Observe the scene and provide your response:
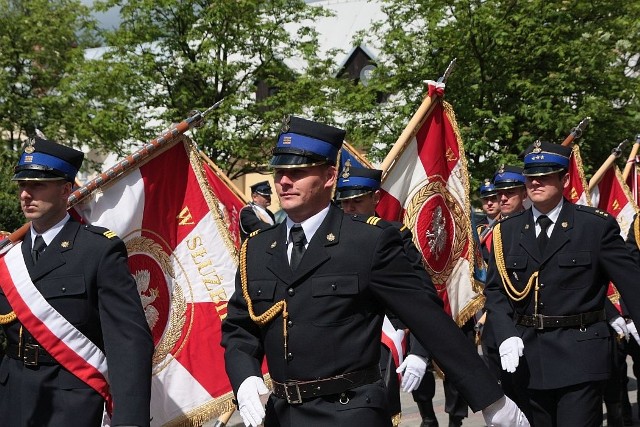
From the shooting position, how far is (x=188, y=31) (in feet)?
72.2

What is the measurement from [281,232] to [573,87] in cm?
1588

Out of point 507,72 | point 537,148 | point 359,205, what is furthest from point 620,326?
point 507,72

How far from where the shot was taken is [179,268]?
6633 millimetres

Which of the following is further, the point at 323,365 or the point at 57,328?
the point at 57,328

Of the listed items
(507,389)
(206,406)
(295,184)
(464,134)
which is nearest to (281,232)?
(295,184)

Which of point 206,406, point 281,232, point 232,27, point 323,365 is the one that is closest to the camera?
point 323,365

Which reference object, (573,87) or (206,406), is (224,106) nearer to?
(573,87)

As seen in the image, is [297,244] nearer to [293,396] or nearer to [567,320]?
[293,396]

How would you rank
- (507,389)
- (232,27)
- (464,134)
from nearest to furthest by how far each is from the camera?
1. (507,389)
2. (464,134)
3. (232,27)

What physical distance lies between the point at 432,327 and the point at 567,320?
252 cm

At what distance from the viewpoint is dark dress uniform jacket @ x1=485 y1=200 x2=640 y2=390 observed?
6.32 meters

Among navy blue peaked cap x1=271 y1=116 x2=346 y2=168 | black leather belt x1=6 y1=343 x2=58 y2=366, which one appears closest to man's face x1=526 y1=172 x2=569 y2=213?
navy blue peaked cap x1=271 y1=116 x2=346 y2=168

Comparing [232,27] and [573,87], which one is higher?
[232,27]

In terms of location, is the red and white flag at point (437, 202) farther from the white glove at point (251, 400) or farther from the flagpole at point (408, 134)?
the white glove at point (251, 400)
